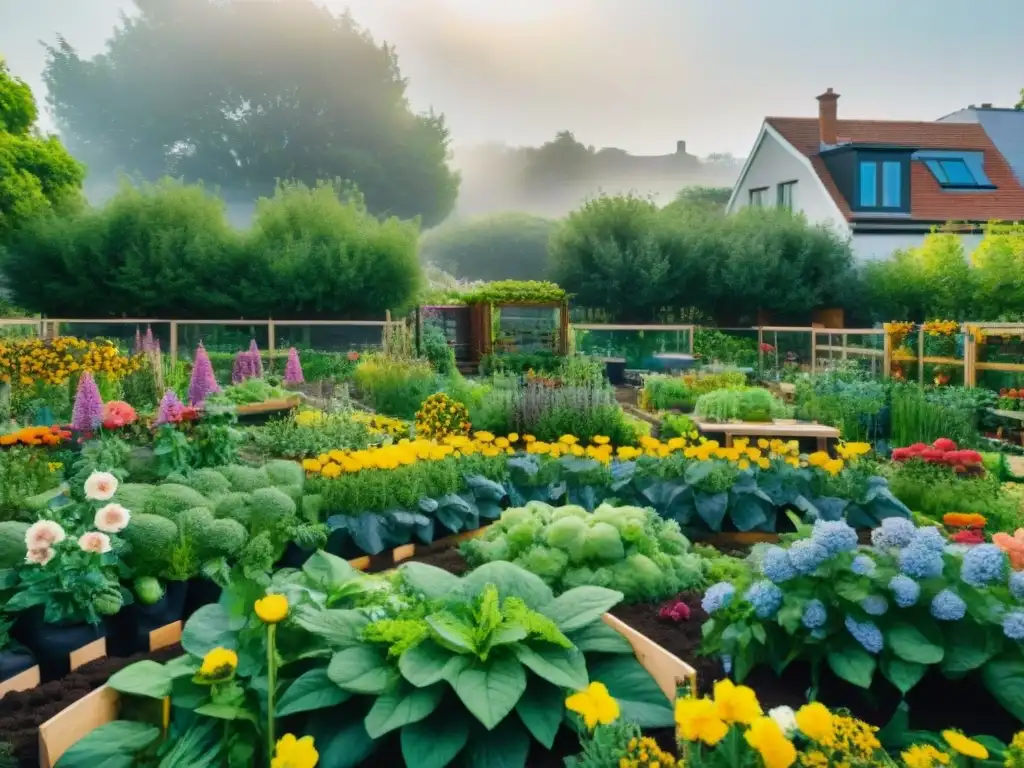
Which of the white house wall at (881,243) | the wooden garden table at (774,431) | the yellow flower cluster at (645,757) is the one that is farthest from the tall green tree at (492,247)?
the yellow flower cluster at (645,757)

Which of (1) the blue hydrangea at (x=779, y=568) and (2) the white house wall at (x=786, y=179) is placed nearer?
(1) the blue hydrangea at (x=779, y=568)

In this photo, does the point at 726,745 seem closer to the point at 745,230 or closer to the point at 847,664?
the point at 847,664

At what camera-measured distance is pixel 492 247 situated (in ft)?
147

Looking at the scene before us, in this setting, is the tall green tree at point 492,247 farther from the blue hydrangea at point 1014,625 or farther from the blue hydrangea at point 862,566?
the blue hydrangea at point 1014,625

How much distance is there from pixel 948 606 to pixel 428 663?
137cm

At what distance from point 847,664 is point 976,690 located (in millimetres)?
430

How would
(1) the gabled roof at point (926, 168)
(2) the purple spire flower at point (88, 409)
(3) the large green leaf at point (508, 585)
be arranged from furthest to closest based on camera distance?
(1) the gabled roof at point (926, 168) < (2) the purple spire flower at point (88, 409) < (3) the large green leaf at point (508, 585)

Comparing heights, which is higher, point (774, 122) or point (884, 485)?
point (774, 122)

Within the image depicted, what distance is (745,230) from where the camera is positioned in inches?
Answer: 689

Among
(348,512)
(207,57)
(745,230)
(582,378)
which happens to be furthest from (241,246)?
(207,57)

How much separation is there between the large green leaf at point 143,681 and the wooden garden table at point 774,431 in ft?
21.6

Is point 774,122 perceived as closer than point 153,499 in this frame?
No

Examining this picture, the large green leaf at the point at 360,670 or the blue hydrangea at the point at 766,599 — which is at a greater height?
the blue hydrangea at the point at 766,599

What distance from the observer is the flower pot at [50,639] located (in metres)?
3.05
